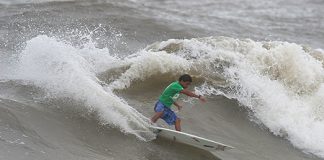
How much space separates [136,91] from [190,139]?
335 cm

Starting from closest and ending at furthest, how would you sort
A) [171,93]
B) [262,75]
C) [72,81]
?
[171,93], [72,81], [262,75]

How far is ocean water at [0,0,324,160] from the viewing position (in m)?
9.03

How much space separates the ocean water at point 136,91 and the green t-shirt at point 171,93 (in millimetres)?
581

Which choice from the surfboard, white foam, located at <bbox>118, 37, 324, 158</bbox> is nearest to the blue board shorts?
the surfboard

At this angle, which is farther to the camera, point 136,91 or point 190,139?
point 136,91

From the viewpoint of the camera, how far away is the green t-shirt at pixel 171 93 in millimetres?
9523

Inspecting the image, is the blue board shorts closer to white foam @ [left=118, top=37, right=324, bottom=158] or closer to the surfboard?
the surfboard

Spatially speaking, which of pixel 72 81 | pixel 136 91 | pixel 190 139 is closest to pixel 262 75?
pixel 136 91

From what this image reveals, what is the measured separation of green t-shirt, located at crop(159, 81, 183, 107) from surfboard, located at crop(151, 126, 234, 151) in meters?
0.53

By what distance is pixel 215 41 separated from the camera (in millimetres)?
Answer: 15156

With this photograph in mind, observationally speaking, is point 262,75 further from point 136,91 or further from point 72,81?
point 72,81

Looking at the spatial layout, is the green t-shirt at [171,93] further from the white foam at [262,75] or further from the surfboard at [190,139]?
the white foam at [262,75]

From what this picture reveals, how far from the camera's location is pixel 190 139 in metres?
9.34

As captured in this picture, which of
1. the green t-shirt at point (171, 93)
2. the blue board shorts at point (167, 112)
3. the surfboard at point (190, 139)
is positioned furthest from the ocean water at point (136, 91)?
the green t-shirt at point (171, 93)
